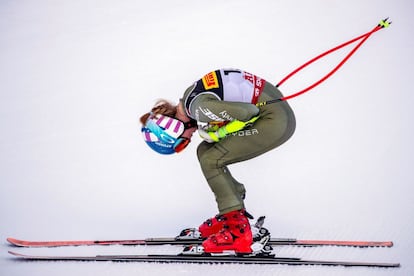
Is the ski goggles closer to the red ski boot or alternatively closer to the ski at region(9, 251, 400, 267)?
the red ski boot

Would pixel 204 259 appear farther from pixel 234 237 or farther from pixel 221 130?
pixel 221 130

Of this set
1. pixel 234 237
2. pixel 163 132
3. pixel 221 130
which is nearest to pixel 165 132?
pixel 163 132

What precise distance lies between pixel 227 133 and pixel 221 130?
0.21 ft

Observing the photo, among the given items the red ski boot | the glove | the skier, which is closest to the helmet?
the skier

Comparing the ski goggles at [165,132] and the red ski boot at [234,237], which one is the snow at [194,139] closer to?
the red ski boot at [234,237]

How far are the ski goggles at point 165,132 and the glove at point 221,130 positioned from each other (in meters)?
0.17

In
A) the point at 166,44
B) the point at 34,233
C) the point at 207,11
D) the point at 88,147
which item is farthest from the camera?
the point at 207,11

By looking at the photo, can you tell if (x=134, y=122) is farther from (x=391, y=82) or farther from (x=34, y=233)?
(x=391, y=82)

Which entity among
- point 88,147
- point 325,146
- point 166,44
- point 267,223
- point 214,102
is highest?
point 166,44

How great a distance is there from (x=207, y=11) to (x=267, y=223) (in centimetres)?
707

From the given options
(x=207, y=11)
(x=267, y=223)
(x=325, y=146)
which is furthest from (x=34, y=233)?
(x=207, y=11)

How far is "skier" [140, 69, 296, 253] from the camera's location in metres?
3.58

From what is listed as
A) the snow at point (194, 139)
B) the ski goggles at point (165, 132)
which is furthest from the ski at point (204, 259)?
the ski goggles at point (165, 132)

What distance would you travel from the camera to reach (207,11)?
33.2ft
